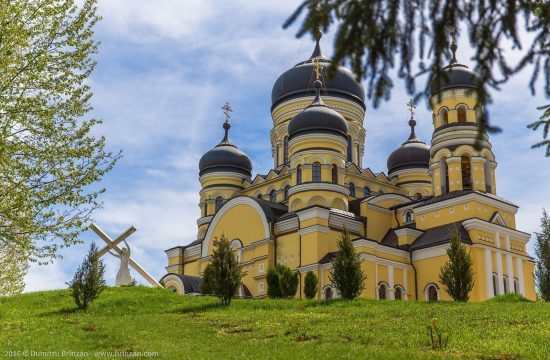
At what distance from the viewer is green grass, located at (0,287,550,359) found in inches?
445

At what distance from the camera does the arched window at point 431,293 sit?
27.6 m

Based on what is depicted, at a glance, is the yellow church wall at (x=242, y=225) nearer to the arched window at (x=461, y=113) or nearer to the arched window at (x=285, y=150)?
the arched window at (x=285, y=150)

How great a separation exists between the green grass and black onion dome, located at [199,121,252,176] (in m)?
19.0

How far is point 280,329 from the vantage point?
1369 cm

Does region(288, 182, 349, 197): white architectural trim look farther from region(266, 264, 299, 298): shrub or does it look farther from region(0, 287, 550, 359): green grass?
region(0, 287, 550, 359): green grass

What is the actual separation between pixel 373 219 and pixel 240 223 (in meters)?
5.78

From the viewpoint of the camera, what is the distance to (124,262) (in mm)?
24125

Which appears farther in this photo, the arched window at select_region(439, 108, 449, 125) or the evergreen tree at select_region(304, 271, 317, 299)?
the arched window at select_region(439, 108, 449, 125)

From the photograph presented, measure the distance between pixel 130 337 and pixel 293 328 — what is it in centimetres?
297

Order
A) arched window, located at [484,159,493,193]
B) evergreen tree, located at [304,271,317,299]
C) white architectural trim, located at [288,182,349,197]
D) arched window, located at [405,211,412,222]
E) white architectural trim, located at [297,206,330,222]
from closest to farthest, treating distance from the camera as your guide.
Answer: evergreen tree, located at [304,271,317,299] < white architectural trim, located at [297,206,330,222] < arched window, located at [484,159,493,193] < white architectural trim, located at [288,182,349,197] < arched window, located at [405,211,412,222]

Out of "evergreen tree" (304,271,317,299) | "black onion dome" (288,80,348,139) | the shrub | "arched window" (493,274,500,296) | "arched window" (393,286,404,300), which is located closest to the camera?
the shrub

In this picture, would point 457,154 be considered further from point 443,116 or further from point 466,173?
point 443,116

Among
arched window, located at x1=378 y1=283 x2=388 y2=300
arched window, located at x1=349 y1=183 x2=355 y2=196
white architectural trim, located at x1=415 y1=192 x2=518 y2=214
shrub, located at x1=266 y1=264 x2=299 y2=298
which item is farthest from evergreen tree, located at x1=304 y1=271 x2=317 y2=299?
arched window, located at x1=349 y1=183 x2=355 y2=196

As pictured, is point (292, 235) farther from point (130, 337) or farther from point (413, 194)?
point (130, 337)
